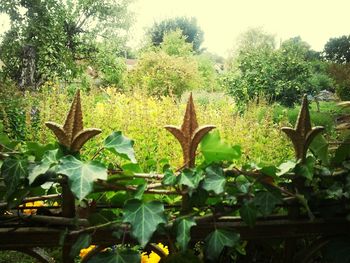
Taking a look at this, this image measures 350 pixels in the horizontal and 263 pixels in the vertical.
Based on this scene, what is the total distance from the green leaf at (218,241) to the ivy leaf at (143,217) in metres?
0.12

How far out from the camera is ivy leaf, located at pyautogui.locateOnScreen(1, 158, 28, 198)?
0.68 meters

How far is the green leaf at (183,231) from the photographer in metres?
0.69

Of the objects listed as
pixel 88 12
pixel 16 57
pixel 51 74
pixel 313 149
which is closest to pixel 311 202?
pixel 313 149

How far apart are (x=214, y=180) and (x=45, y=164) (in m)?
0.32

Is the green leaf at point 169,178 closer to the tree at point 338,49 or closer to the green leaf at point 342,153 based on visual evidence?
the green leaf at point 342,153

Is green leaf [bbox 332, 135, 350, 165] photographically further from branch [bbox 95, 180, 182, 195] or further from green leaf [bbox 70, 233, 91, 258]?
green leaf [bbox 70, 233, 91, 258]

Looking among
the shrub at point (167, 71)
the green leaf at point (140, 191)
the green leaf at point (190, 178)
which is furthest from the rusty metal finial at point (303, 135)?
the shrub at point (167, 71)

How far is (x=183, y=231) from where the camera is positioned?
0.70 meters

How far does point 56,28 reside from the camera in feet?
30.6

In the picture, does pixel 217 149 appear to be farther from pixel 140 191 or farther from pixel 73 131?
pixel 73 131

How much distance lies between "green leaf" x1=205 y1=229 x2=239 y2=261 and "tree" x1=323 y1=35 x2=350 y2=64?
93.2ft

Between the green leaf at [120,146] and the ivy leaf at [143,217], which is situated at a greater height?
the green leaf at [120,146]

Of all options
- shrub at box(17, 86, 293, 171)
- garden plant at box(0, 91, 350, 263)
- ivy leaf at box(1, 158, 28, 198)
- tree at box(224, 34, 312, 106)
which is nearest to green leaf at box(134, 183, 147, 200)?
garden plant at box(0, 91, 350, 263)

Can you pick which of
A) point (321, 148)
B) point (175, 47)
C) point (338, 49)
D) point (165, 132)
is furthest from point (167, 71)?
point (338, 49)
